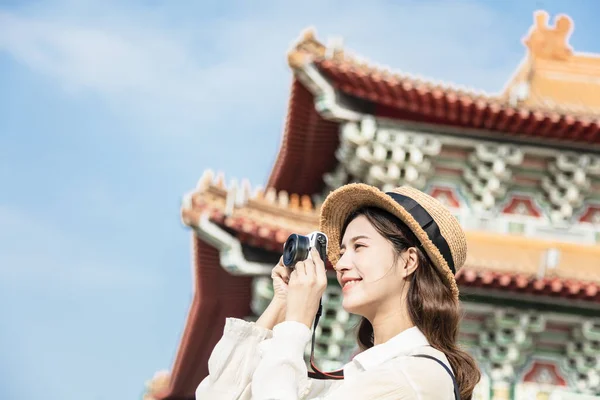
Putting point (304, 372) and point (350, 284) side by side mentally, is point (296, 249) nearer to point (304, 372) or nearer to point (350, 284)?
point (350, 284)

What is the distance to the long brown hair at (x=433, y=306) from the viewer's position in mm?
3143

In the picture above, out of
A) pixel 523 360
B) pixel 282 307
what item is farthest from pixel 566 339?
pixel 282 307

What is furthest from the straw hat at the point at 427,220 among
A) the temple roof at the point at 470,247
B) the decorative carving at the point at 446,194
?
the decorative carving at the point at 446,194

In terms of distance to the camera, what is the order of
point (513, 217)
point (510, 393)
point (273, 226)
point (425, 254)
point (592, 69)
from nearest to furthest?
point (425, 254) < point (273, 226) < point (510, 393) < point (513, 217) < point (592, 69)

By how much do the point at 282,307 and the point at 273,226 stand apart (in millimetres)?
7058

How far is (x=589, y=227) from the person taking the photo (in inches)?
476

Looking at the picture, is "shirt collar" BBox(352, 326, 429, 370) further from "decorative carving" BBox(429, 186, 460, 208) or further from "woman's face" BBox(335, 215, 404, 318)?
"decorative carving" BBox(429, 186, 460, 208)

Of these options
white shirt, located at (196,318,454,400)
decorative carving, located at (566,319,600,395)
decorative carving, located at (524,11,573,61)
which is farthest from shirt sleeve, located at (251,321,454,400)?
decorative carving, located at (524,11,573,61)

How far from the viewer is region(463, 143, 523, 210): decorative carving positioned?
11766mm

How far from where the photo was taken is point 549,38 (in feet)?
48.7

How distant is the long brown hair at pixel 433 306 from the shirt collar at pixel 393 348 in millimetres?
43

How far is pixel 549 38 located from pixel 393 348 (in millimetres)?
12346

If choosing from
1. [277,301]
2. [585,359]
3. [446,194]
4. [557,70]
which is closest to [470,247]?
[446,194]

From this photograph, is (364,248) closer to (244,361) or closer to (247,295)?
(244,361)
